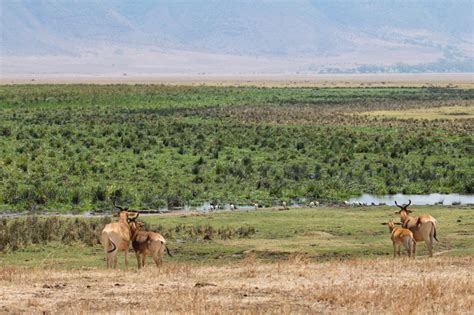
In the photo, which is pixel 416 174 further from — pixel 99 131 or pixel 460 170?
pixel 99 131

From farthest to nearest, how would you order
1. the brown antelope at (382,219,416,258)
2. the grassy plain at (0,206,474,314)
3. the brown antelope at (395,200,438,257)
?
1. the brown antelope at (395,200,438,257)
2. the brown antelope at (382,219,416,258)
3. the grassy plain at (0,206,474,314)

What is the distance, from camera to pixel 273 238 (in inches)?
899

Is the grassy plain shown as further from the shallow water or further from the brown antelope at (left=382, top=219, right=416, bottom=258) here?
the shallow water

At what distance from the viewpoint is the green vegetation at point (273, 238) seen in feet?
67.1

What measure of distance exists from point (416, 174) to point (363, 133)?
1761cm

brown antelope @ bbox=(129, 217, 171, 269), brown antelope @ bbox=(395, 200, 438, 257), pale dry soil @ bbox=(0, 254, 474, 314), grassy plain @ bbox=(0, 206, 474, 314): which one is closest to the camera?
pale dry soil @ bbox=(0, 254, 474, 314)

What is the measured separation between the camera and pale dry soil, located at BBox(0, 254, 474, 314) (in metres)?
13.2

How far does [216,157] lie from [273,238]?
17.0 meters

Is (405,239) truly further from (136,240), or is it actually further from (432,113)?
(432,113)

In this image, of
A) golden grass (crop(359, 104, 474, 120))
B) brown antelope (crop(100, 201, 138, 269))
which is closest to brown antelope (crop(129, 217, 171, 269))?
brown antelope (crop(100, 201, 138, 269))

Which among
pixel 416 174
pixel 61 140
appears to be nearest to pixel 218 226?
pixel 416 174

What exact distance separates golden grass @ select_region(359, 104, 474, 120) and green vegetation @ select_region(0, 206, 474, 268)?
137 feet

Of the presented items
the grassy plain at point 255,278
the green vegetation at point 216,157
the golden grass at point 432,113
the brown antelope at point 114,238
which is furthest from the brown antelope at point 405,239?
the golden grass at point 432,113

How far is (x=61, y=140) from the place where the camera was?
44.2 meters
